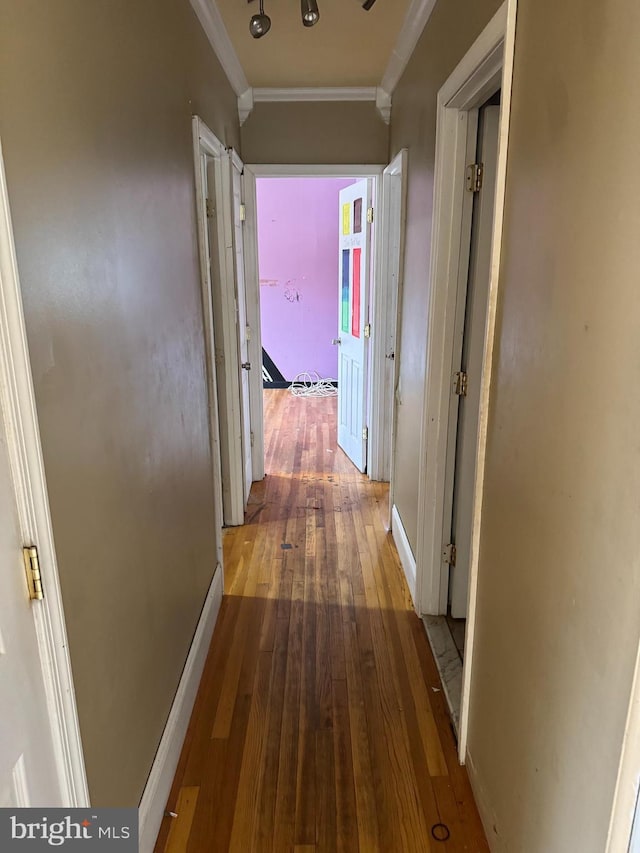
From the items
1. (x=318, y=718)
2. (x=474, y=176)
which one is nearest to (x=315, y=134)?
(x=474, y=176)

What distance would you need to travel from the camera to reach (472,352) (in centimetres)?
235

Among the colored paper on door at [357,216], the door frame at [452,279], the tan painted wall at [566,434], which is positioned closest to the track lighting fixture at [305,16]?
the door frame at [452,279]

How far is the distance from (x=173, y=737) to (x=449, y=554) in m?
1.35

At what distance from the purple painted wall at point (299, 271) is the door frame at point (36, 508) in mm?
6394

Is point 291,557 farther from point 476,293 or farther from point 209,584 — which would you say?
point 476,293

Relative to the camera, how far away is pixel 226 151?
3.10 m

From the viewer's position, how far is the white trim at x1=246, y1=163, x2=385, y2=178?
145 inches

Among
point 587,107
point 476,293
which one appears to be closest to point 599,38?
point 587,107

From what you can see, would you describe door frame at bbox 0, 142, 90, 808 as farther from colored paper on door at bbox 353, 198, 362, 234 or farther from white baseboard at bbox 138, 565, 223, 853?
colored paper on door at bbox 353, 198, 362, 234

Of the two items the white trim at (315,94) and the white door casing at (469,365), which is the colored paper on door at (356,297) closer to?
the white trim at (315,94)

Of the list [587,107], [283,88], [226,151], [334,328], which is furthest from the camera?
[334,328]

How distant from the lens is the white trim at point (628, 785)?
878mm

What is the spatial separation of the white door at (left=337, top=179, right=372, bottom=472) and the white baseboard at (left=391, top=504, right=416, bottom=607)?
1.08 m

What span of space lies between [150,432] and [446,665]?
154cm
